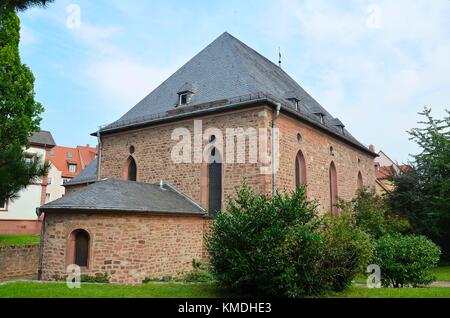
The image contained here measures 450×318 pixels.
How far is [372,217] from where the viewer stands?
1644cm

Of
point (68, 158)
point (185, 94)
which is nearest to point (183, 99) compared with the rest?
point (185, 94)

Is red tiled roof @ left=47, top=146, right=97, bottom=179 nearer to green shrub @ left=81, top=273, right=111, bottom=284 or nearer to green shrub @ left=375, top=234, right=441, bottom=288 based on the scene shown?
green shrub @ left=81, top=273, right=111, bottom=284

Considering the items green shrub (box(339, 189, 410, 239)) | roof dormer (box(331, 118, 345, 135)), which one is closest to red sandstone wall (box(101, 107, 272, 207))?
green shrub (box(339, 189, 410, 239))

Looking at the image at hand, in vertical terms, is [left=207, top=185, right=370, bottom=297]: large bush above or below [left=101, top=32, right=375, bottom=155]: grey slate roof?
below

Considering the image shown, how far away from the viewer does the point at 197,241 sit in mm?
14055

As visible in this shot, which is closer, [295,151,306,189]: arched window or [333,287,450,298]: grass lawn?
[333,287,450,298]: grass lawn

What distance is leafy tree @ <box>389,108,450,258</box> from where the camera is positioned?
59.7 ft

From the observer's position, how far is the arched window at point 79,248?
1164 cm

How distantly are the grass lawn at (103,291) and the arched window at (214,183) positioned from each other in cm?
491

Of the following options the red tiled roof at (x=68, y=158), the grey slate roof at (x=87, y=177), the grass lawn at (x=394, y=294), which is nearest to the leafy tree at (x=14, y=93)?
the grey slate roof at (x=87, y=177)

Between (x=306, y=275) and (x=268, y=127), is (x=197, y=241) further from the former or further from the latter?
(x=306, y=275)

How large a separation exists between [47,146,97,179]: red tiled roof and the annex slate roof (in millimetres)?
33653

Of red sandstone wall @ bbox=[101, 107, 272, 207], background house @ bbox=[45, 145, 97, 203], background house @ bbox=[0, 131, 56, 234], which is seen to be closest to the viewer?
red sandstone wall @ bbox=[101, 107, 272, 207]
